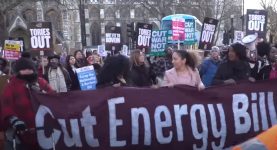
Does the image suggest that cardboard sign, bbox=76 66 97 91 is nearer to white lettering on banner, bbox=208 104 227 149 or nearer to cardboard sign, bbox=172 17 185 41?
white lettering on banner, bbox=208 104 227 149

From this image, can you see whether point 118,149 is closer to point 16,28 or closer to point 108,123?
point 108,123

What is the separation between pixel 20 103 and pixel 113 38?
33.8 feet

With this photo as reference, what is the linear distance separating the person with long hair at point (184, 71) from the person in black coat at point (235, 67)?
56cm

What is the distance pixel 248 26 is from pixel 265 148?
10054 mm

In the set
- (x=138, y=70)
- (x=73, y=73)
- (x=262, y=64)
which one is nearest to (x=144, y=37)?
(x=73, y=73)

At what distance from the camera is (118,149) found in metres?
5.76

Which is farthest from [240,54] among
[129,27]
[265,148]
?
[129,27]

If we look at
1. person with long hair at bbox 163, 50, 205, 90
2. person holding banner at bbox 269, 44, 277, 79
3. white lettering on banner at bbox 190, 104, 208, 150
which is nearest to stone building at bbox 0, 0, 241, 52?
person holding banner at bbox 269, 44, 277, 79

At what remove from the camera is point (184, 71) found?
6914 mm

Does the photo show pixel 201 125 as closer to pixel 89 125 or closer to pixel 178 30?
pixel 89 125

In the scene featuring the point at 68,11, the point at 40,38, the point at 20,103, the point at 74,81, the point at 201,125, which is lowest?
the point at 74,81

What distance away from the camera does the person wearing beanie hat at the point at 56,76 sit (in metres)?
9.84

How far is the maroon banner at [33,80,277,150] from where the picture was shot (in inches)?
226

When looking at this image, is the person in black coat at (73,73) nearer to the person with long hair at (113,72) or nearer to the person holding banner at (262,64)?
the person holding banner at (262,64)
